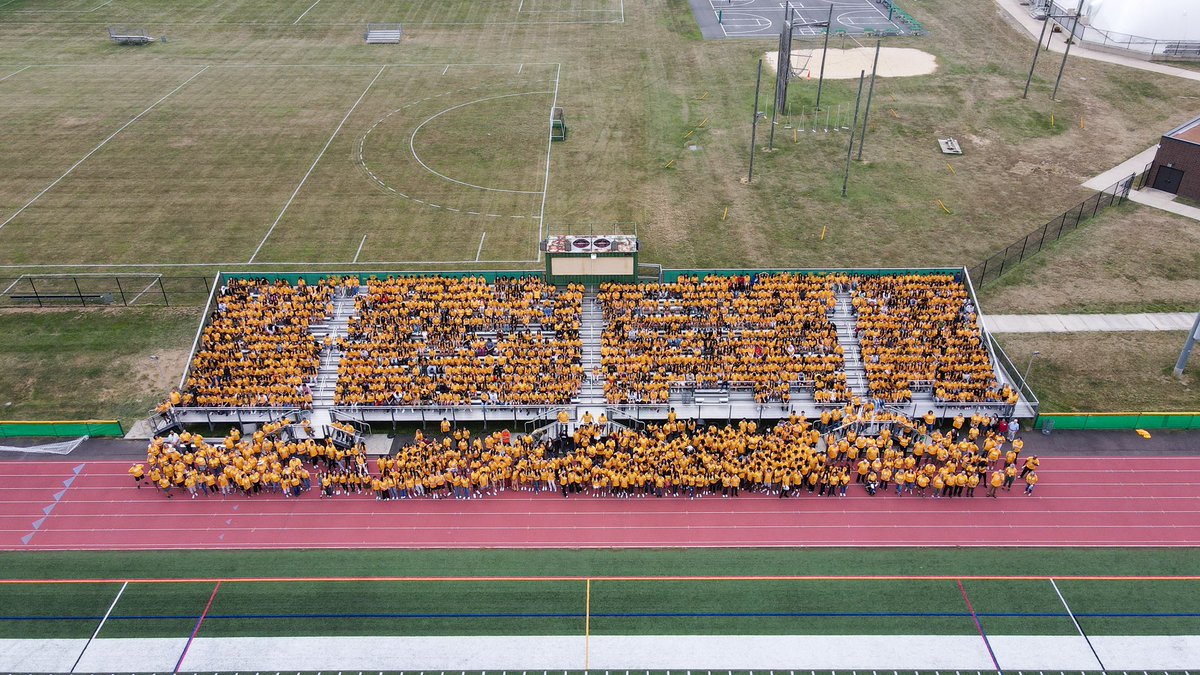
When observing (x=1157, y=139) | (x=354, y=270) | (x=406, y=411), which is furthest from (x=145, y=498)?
(x=1157, y=139)

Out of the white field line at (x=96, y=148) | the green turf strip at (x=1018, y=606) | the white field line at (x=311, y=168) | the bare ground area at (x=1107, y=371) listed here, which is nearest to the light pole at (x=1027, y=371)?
the bare ground area at (x=1107, y=371)

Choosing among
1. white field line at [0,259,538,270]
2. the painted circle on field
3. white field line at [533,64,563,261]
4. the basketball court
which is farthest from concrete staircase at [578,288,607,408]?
the basketball court

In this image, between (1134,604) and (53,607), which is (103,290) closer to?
(53,607)

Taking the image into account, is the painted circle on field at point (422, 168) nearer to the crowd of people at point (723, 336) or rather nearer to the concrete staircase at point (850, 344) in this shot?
the crowd of people at point (723, 336)

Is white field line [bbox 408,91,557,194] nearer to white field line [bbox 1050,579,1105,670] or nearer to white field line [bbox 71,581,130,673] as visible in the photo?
white field line [bbox 71,581,130,673]

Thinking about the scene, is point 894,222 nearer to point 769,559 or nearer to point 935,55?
point 769,559

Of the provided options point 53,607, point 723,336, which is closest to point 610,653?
point 723,336
